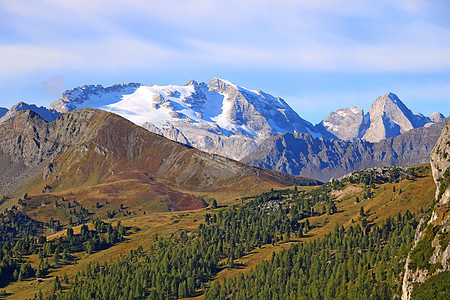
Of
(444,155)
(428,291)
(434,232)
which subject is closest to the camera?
(428,291)

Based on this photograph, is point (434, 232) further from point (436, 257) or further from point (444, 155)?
point (444, 155)

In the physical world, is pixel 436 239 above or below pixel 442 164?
below

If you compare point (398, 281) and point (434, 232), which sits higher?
point (434, 232)

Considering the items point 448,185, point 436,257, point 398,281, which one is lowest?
point 398,281

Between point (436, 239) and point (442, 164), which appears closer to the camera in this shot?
point (436, 239)

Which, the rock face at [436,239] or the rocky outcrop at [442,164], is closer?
the rock face at [436,239]

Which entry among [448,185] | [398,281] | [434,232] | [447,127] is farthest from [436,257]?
[447,127]

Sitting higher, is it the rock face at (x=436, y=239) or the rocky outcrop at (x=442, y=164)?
the rocky outcrop at (x=442, y=164)

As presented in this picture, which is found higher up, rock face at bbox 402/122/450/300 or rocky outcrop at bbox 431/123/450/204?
rocky outcrop at bbox 431/123/450/204

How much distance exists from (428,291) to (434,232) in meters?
18.9

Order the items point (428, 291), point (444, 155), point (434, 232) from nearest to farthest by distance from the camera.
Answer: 1. point (428, 291)
2. point (434, 232)
3. point (444, 155)

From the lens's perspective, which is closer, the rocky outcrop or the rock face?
the rock face

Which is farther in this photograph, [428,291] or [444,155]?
[444,155]

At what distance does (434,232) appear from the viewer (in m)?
143
